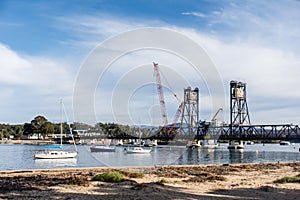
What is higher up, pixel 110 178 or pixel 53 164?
pixel 110 178

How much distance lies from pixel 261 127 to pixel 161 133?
42.0 meters

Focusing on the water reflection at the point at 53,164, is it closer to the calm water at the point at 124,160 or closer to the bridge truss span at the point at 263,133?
the calm water at the point at 124,160

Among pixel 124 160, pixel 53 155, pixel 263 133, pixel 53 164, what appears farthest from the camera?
pixel 263 133

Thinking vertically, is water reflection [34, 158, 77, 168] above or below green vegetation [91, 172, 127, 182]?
below

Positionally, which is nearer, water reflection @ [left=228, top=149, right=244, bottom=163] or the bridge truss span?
water reflection @ [left=228, top=149, right=244, bottom=163]

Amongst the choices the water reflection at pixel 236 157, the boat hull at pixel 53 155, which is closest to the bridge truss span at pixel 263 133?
the water reflection at pixel 236 157

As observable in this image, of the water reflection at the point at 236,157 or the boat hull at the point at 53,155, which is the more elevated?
the boat hull at the point at 53,155

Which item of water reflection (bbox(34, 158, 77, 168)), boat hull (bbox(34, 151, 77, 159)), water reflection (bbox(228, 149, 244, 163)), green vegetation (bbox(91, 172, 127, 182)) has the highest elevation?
green vegetation (bbox(91, 172, 127, 182))

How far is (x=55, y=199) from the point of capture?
19328 mm

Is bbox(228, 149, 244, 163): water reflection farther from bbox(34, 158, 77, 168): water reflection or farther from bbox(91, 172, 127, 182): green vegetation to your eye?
bbox(91, 172, 127, 182): green vegetation

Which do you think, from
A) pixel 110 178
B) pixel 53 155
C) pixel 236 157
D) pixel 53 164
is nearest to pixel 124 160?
pixel 53 155

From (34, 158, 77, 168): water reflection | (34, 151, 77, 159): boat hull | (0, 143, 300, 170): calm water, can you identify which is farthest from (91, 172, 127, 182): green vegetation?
(34, 151, 77, 159): boat hull

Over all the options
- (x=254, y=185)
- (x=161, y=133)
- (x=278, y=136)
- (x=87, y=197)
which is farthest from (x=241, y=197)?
(x=161, y=133)

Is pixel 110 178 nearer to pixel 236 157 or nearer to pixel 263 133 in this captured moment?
pixel 236 157
